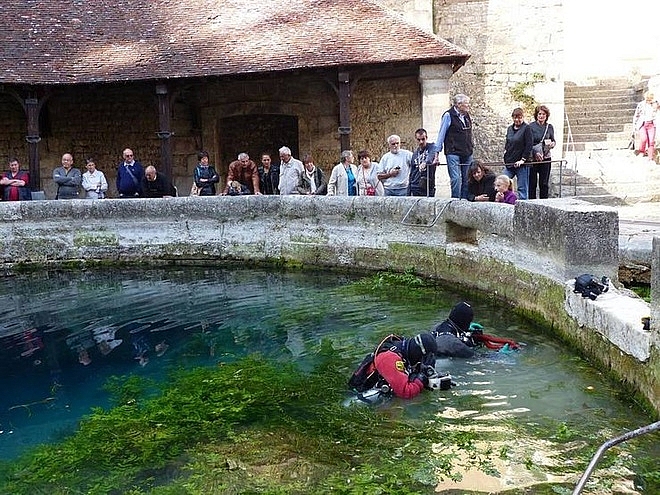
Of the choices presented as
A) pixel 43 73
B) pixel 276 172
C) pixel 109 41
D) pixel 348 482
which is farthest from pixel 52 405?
pixel 109 41

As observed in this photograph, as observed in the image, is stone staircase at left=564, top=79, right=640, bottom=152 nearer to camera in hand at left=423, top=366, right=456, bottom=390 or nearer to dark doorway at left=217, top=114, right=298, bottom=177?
dark doorway at left=217, top=114, right=298, bottom=177

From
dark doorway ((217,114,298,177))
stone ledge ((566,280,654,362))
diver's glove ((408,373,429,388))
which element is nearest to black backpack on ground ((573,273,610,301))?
stone ledge ((566,280,654,362))

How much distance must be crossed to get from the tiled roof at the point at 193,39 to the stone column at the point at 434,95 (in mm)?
349

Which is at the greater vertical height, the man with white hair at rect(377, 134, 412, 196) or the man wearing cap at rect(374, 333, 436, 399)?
the man with white hair at rect(377, 134, 412, 196)

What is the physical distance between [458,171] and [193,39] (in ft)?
23.4

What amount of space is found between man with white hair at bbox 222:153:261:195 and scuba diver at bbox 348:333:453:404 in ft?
22.3

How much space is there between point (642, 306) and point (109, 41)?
41.8 ft

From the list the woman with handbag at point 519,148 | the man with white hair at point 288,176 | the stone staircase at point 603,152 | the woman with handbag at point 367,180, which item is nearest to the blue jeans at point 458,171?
the woman with handbag at point 519,148

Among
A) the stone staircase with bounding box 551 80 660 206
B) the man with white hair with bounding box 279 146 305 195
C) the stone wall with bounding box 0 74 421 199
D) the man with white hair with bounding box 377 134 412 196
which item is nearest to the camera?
the man with white hair with bounding box 377 134 412 196

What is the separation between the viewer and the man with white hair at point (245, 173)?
12219mm

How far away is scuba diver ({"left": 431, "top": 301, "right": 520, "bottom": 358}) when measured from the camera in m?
6.33

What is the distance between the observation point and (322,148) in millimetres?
16516

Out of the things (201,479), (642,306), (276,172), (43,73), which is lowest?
(201,479)

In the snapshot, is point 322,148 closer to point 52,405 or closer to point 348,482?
point 52,405
